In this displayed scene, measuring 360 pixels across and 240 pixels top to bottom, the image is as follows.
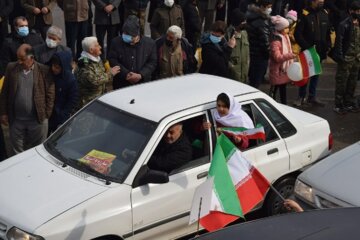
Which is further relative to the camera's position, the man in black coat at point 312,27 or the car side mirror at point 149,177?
the man in black coat at point 312,27

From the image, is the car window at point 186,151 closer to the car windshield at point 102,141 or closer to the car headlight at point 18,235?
the car windshield at point 102,141

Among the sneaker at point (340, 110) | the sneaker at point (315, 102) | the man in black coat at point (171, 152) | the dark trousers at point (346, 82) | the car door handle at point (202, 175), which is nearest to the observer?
the man in black coat at point (171, 152)

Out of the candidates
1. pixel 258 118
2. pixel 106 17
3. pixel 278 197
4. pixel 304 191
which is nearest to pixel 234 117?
pixel 258 118

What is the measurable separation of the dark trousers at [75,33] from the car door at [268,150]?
5721 millimetres

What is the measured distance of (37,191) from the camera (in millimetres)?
6492

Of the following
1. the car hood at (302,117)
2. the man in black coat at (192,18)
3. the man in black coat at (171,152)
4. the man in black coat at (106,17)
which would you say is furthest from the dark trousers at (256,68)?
the man in black coat at (171,152)

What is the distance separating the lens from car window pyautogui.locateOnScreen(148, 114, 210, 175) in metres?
6.90

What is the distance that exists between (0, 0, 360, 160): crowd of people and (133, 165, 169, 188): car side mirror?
7.87ft

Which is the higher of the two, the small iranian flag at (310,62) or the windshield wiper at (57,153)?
the windshield wiper at (57,153)

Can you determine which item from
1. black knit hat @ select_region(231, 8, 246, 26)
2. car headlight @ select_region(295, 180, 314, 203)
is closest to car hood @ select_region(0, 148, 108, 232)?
car headlight @ select_region(295, 180, 314, 203)

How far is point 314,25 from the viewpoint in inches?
457

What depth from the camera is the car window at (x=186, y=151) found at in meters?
6.90

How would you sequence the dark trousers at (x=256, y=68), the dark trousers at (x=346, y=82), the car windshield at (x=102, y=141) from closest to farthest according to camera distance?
the car windshield at (x=102, y=141)
the dark trousers at (x=256, y=68)
the dark trousers at (x=346, y=82)

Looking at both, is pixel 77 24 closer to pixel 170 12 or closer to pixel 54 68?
pixel 170 12
